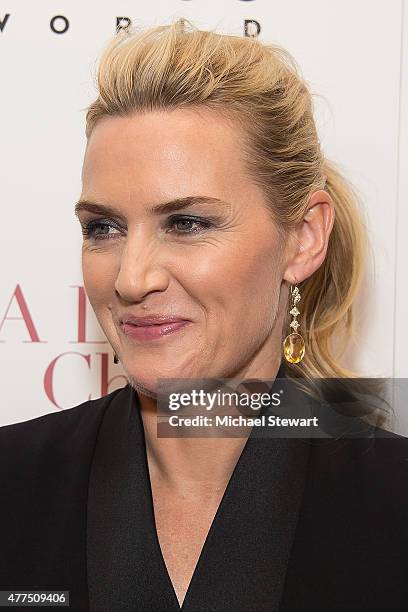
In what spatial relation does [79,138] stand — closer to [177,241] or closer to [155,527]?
[177,241]

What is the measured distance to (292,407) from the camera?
3.72 ft

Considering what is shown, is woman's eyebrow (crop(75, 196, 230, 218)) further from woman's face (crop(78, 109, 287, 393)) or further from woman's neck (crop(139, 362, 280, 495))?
woman's neck (crop(139, 362, 280, 495))

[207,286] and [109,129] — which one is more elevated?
[109,129]

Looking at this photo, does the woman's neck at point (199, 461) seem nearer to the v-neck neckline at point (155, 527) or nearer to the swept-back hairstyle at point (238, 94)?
the v-neck neckline at point (155, 527)

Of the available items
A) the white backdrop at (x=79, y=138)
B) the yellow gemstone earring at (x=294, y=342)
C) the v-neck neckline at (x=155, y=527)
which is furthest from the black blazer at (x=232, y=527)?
the white backdrop at (x=79, y=138)

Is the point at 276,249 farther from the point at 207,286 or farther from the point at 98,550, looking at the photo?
the point at 98,550

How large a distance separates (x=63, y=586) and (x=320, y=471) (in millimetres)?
322

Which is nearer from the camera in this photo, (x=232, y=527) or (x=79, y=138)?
(x=232, y=527)

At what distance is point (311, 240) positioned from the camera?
1126 millimetres

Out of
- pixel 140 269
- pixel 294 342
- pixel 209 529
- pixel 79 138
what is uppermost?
pixel 79 138

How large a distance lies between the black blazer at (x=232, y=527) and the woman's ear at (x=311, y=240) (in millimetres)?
206

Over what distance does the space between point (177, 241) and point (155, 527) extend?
33cm

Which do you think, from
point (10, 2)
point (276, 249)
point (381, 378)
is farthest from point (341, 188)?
point (10, 2)

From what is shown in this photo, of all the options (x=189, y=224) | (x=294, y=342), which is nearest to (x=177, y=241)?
(x=189, y=224)
